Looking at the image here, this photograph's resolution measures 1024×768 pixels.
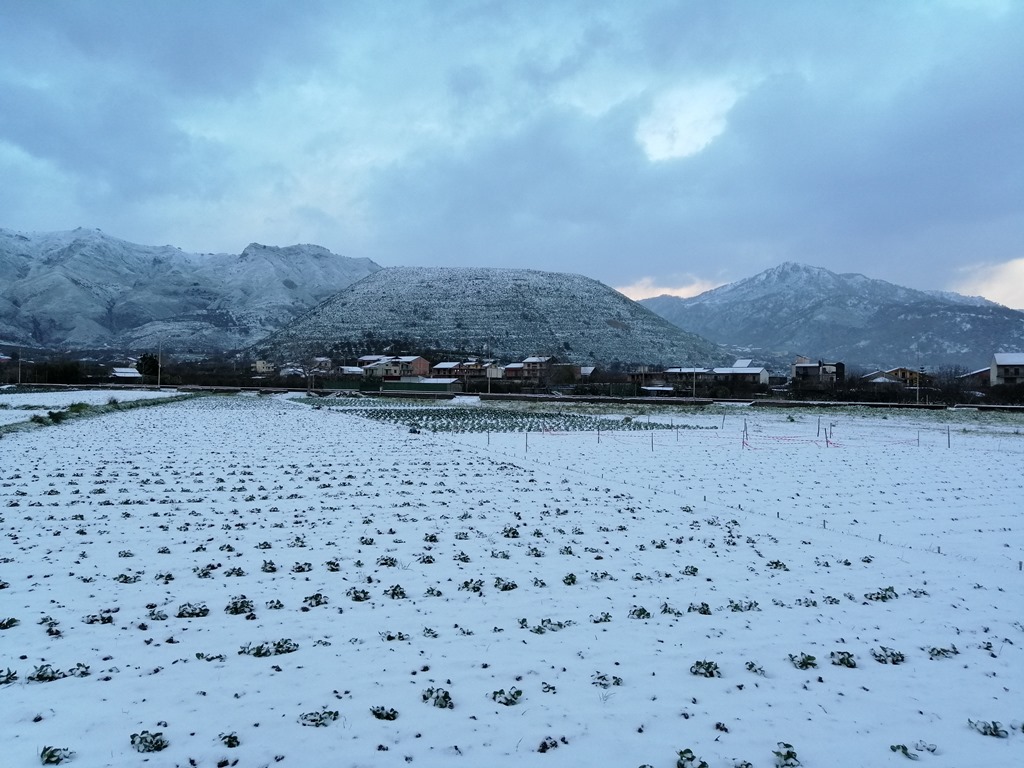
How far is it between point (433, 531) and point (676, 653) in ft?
18.3

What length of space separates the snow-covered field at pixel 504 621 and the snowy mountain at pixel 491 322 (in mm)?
118323

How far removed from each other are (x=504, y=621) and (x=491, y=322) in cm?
14269

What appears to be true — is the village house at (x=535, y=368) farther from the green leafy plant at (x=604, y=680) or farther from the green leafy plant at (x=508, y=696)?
the green leafy plant at (x=508, y=696)

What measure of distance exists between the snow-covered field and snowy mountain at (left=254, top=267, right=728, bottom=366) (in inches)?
4658

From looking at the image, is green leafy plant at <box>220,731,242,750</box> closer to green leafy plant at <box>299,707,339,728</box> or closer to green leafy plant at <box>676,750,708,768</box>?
green leafy plant at <box>299,707,339,728</box>

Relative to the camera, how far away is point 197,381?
87.6 metres

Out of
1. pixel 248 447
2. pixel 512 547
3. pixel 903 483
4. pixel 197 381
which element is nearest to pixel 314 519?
pixel 512 547

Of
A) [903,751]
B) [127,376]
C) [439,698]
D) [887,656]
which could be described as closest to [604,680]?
[439,698]

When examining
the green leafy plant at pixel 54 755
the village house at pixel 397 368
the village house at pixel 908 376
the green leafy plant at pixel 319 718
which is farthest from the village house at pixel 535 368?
the green leafy plant at pixel 54 755

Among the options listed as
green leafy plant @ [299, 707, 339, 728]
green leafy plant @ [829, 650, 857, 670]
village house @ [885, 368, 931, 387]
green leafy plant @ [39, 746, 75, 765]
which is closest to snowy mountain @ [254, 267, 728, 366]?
village house @ [885, 368, 931, 387]

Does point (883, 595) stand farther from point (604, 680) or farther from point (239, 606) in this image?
point (239, 606)

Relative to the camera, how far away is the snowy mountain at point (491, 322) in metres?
136

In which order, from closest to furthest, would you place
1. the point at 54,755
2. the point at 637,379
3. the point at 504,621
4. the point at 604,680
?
1. the point at 54,755
2. the point at 604,680
3. the point at 504,621
4. the point at 637,379

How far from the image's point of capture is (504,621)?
6852 millimetres
